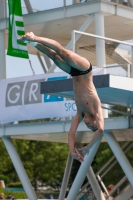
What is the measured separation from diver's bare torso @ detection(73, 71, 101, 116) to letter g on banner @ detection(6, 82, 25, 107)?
13862 mm

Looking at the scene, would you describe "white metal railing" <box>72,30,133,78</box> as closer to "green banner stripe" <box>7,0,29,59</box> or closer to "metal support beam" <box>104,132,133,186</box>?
"metal support beam" <box>104,132,133,186</box>

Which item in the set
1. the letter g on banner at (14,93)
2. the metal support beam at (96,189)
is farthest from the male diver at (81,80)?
the metal support beam at (96,189)

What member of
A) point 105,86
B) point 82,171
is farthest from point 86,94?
point 82,171

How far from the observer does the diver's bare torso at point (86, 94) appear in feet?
31.4

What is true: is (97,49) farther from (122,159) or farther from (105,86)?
(105,86)

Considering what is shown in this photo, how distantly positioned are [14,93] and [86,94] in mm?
14286

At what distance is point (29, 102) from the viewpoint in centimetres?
2342

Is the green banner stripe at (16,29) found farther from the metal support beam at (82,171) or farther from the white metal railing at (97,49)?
the metal support beam at (82,171)

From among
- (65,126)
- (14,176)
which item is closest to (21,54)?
(65,126)

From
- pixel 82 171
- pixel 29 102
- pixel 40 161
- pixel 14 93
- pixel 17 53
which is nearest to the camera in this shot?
pixel 82 171

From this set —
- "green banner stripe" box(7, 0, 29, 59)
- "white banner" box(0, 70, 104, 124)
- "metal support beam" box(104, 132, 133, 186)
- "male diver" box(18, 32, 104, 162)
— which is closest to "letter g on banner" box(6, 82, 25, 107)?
"white banner" box(0, 70, 104, 124)

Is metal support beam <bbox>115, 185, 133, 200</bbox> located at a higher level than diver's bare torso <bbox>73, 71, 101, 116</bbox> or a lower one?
lower

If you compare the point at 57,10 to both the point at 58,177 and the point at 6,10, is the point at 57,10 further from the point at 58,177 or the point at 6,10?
the point at 58,177

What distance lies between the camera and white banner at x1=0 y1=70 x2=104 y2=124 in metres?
22.7
